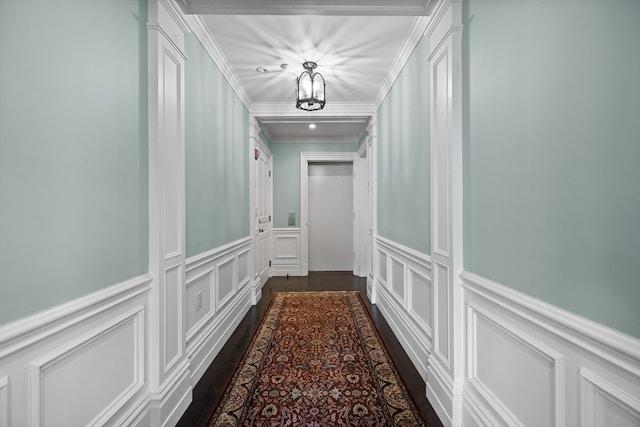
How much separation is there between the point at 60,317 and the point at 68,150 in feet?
1.89

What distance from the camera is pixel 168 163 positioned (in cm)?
Result: 176

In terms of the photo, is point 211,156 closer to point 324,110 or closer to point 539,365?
point 324,110

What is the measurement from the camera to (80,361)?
119 centimetres

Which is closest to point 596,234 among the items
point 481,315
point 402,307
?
point 481,315

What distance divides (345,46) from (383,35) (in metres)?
0.33

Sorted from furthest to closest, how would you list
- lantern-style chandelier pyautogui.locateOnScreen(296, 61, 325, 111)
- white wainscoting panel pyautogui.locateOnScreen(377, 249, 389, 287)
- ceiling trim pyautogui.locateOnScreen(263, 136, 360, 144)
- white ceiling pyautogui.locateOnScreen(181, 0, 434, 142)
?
1. ceiling trim pyautogui.locateOnScreen(263, 136, 360, 144)
2. white wainscoting panel pyautogui.locateOnScreen(377, 249, 389, 287)
3. lantern-style chandelier pyautogui.locateOnScreen(296, 61, 325, 111)
4. white ceiling pyautogui.locateOnScreen(181, 0, 434, 142)

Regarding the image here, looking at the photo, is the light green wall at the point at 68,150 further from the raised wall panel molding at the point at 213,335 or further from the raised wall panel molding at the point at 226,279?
the raised wall panel molding at the point at 226,279

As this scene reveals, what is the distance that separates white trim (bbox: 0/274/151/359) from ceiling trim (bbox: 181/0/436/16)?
64.1 inches

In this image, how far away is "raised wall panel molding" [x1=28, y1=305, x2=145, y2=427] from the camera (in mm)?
1004

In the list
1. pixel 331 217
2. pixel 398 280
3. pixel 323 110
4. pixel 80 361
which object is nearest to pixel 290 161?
pixel 331 217

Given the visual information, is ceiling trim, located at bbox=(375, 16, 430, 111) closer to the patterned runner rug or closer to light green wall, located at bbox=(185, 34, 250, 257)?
light green wall, located at bbox=(185, 34, 250, 257)

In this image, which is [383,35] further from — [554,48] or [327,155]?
[327,155]

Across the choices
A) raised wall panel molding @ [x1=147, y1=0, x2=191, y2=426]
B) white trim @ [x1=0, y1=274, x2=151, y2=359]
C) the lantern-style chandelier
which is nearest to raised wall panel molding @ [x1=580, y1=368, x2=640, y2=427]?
white trim @ [x1=0, y1=274, x2=151, y2=359]

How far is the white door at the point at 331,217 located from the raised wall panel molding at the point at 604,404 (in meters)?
5.26
